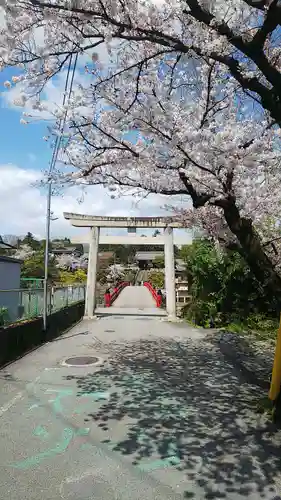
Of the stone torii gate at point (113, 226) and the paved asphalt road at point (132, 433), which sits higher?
the stone torii gate at point (113, 226)

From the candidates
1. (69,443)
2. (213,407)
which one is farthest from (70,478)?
(213,407)

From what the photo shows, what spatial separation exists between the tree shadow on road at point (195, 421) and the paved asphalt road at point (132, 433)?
0.04 feet

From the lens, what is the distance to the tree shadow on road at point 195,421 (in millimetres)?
4207

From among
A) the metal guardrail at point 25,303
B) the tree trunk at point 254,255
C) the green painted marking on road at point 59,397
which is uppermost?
the tree trunk at point 254,255

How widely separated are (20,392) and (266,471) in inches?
174

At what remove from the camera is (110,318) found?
21.2 m

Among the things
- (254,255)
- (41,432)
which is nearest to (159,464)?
(41,432)

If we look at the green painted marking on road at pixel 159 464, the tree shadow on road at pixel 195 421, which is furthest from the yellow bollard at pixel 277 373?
the green painted marking on road at pixel 159 464

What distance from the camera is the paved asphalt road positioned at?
389 centimetres

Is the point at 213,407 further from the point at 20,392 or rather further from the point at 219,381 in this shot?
the point at 20,392

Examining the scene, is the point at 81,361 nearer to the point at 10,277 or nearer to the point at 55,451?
the point at 55,451

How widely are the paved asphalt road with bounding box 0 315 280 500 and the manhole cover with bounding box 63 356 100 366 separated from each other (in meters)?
0.22

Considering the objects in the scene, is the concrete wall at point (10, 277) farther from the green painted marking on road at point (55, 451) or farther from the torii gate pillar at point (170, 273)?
the torii gate pillar at point (170, 273)

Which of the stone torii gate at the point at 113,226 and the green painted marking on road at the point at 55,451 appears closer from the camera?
the green painted marking on road at the point at 55,451
